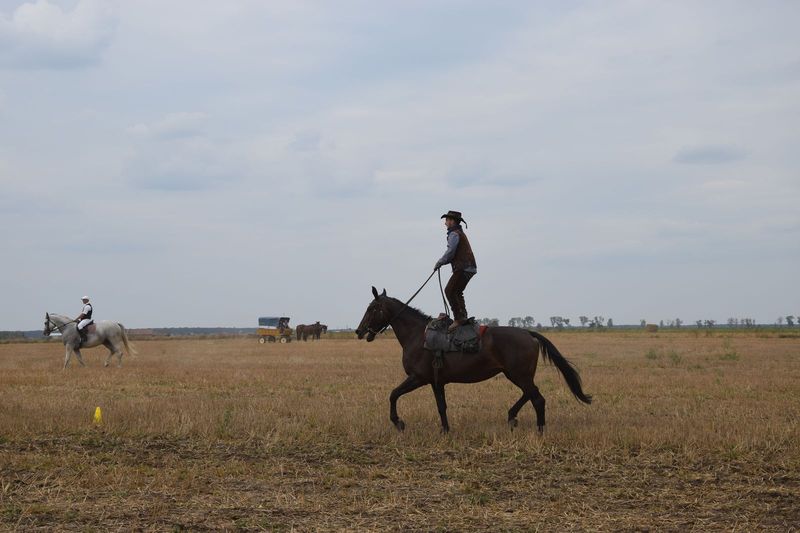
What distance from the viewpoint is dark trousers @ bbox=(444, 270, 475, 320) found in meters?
11.5

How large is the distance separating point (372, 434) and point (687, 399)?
7038 millimetres

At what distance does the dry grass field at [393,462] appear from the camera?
6.91 m

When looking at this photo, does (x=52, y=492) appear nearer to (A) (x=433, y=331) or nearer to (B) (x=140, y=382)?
(A) (x=433, y=331)

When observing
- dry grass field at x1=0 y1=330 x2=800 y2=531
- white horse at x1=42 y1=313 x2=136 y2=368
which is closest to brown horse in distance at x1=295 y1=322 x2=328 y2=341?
white horse at x1=42 y1=313 x2=136 y2=368

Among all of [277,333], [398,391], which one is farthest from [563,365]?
Result: [277,333]

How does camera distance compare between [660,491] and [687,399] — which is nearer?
[660,491]

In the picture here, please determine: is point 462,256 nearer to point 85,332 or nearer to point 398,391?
point 398,391

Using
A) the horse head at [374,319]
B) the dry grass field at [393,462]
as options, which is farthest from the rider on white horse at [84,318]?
the horse head at [374,319]

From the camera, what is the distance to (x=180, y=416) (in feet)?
39.3

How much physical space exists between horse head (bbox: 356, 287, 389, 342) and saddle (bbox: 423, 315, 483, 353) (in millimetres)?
909

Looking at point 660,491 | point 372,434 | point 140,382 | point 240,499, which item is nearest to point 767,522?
point 660,491

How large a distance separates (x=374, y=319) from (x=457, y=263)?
168cm

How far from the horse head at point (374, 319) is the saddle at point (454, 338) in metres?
0.91

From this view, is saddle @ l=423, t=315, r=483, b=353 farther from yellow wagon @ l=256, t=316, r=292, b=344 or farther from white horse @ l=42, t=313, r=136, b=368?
yellow wagon @ l=256, t=316, r=292, b=344
